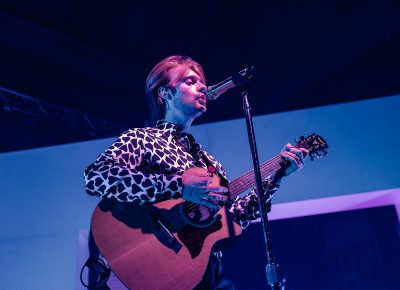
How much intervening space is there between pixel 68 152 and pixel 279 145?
8.55 feet

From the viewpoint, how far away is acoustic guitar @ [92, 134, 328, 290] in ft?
6.22

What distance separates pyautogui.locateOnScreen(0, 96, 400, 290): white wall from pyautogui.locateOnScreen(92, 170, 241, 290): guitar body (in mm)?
2102

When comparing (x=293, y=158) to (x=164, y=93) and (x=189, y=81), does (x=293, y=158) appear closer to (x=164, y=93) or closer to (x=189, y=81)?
(x=189, y=81)

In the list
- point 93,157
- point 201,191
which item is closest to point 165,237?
point 201,191

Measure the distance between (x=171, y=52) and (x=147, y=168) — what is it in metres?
2.93

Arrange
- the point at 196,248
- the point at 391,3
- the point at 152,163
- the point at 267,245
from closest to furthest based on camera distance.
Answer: the point at 267,245 < the point at 196,248 < the point at 152,163 < the point at 391,3

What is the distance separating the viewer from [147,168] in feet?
7.71

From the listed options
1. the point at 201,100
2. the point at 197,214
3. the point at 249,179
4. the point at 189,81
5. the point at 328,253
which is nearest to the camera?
the point at 197,214

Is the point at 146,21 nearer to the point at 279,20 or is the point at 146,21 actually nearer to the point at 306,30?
the point at 279,20

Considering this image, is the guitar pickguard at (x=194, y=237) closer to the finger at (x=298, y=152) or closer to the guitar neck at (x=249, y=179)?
the guitar neck at (x=249, y=179)

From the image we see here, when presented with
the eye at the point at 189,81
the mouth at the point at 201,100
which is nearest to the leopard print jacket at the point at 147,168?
the mouth at the point at 201,100

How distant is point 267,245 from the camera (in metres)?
1.69

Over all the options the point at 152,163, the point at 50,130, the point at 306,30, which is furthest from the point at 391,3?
the point at 50,130

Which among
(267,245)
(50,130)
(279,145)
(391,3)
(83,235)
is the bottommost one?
(267,245)
